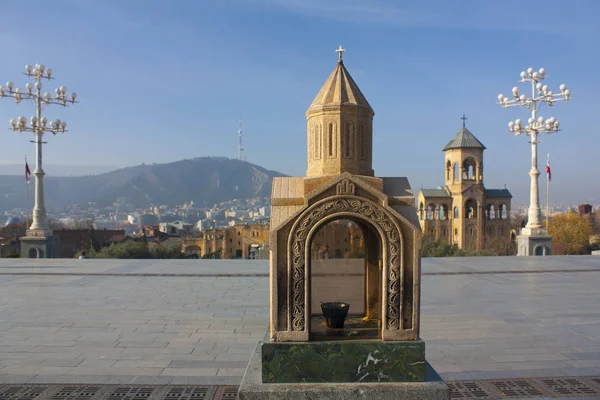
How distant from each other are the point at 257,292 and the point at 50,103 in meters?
13.1

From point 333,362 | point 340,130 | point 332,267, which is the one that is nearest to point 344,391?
point 333,362

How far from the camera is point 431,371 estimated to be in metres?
4.22

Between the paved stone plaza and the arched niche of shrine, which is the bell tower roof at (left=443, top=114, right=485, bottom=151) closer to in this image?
the paved stone plaza

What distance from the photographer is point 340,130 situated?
14.0 feet

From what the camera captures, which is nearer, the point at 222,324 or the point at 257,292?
the point at 222,324

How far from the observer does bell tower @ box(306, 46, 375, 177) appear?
168 inches

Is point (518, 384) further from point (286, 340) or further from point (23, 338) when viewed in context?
point (23, 338)

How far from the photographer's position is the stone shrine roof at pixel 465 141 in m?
51.2

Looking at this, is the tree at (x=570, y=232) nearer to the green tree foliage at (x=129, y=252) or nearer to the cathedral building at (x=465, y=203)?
the cathedral building at (x=465, y=203)

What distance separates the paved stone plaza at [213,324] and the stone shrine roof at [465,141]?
1546 inches

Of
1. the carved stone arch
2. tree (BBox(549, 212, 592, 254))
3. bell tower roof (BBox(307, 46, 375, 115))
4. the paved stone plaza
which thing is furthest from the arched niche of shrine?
tree (BBox(549, 212, 592, 254))

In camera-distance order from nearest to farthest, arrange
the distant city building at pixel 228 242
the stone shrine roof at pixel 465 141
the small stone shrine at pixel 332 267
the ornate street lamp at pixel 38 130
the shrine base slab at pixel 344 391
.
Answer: the shrine base slab at pixel 344 391 < the small stone shrine at pixel 332 267 < the ornate street lamp at pixel 38 130 < the distant city building at pixel 228 242 < the stone shrine roof at pixel 465 141

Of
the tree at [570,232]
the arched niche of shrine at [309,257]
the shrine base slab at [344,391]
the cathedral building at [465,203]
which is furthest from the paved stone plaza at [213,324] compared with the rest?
the cathedral building at [465,203]

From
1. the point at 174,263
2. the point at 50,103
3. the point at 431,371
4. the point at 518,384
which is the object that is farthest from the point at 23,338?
the point at 50,103
